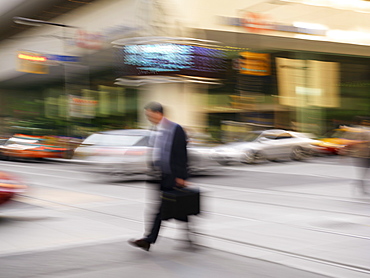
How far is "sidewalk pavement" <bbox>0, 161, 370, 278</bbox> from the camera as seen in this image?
552 cm

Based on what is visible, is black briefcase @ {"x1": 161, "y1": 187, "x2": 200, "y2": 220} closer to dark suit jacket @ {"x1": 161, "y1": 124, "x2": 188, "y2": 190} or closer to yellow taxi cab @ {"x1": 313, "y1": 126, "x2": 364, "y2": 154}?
dark suit jacket @ {"x1": 161, "y1": 124, "x2": 188, "y2": 190}

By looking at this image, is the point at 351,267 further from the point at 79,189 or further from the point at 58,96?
the point at 58,96

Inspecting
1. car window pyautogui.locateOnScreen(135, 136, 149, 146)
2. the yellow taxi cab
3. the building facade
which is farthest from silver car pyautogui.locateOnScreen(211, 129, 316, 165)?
car window pyautogui.locateOnScreen(135, 136, 149, 146)

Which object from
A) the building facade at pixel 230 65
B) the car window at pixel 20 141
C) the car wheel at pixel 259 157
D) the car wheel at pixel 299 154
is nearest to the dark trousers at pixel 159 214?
the car wheel at pixel 259 157

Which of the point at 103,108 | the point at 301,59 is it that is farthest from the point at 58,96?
the point at 301,59

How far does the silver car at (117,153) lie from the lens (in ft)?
47.3

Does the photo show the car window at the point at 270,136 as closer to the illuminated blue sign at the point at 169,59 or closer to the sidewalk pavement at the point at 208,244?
the illuminated blue sign at the point at 169,59

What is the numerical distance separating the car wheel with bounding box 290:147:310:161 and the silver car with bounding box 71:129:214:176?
359 inches

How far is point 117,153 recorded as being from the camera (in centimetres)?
1450

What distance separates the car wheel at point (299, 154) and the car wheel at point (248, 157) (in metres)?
2.17

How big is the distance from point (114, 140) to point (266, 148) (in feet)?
28.2

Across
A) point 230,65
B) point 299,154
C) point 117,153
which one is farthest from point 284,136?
point 117,153

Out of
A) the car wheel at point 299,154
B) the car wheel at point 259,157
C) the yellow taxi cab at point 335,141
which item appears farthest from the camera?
the yellow taxi cab at point 335,141

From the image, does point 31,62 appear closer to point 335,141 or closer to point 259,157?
point 335,141
